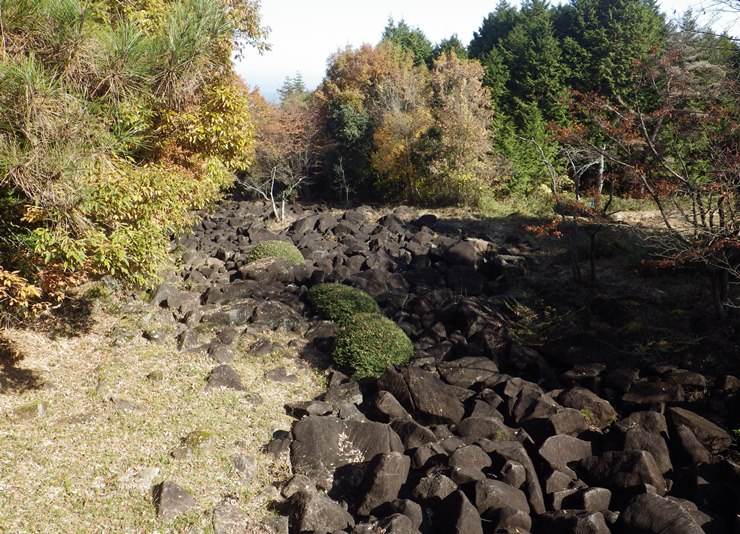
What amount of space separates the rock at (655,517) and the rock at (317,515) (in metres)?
3.02

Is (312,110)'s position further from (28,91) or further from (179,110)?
(28,91)

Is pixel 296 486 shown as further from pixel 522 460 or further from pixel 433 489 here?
pixel 522 460

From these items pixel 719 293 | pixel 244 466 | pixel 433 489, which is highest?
pixel 719 293

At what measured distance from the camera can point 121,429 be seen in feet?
27.5

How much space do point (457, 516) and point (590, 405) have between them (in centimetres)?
345

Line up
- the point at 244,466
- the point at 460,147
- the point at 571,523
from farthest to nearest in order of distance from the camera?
the point at 460,147, the point at 244,466, the point at 571,523

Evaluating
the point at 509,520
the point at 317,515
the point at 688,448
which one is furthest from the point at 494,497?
the point at 688,448

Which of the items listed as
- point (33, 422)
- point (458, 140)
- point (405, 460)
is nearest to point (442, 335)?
point (405, 460)

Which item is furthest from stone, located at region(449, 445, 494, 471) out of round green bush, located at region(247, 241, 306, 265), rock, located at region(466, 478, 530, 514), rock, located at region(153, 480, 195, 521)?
round green bush, located at region(247, 241, 306, 265)

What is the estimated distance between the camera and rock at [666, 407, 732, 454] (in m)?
7.62

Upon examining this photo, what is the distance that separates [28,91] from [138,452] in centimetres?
474

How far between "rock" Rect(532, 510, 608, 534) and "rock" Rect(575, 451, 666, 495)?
926 millimetres

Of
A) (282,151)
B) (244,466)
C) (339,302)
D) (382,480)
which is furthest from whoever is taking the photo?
(282,151)

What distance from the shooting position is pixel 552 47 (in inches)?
1332
